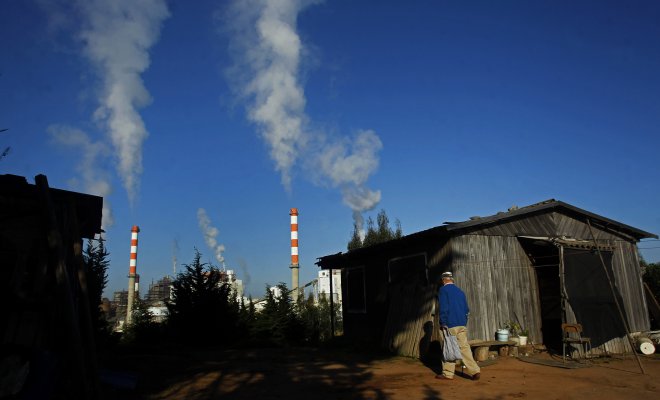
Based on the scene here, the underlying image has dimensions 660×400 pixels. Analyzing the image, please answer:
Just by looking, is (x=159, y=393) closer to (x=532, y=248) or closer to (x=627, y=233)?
(x=532, y=248)

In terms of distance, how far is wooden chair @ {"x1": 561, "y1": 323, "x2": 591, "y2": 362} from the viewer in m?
10.2

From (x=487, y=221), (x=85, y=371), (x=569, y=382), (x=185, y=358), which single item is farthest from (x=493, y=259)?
(x=85, y=371)

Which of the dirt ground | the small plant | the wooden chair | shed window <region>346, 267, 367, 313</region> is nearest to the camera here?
the dirt ground

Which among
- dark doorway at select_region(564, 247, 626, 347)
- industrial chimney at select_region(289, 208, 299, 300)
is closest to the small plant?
dark doorway at select_region(564, 247, 626, 347)

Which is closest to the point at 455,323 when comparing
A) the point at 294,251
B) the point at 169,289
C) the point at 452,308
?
the point at 452,308

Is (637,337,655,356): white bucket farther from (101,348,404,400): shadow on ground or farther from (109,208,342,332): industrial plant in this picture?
(109,208,342,332): industrial plant

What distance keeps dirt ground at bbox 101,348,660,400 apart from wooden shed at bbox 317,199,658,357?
0.98 metres

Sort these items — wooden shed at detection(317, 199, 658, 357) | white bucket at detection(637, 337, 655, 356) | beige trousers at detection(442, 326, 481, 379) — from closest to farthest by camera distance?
1. beige trousers at detection(442, 326, 481, 379)
2. wooden shed at detection(317, 199, 658, 357)
3. white bucket at detection(637, 337, 655, 356)

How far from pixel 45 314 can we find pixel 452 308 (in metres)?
6.56

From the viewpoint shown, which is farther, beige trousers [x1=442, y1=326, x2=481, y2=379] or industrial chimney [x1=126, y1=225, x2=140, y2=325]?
industrial chimney [x1=126, y1=225, x2=140, y2=325]

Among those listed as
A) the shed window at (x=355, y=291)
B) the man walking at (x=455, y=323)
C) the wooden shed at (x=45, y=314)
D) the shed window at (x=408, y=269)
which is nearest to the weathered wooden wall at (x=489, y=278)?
the shed window at (x=408, y=269)

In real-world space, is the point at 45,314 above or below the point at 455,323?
above

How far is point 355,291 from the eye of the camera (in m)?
16.5

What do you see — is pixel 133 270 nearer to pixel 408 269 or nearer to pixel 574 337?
pixel 408 269
